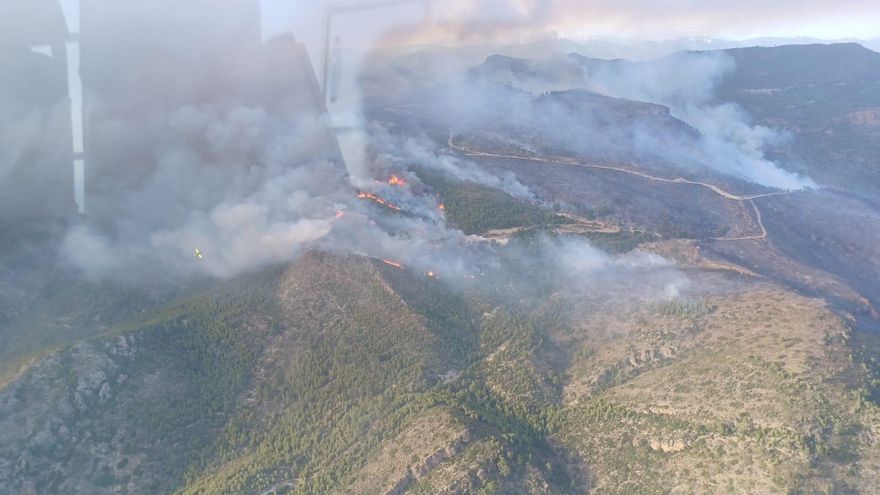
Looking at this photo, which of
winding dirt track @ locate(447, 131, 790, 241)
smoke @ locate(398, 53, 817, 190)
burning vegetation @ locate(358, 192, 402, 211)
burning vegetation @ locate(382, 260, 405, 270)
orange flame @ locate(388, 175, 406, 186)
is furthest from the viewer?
smoke @ locate(398, 53, 817, 190)

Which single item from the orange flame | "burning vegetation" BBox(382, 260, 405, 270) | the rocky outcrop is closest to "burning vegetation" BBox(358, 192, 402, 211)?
the orange flame

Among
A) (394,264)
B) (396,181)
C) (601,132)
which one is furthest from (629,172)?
(394,264)

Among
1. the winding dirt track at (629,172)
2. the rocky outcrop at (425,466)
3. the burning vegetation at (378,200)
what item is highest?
the winding dirt track at (629,172)

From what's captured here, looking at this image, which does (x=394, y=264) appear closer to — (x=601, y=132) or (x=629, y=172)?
(x=629, y=172)

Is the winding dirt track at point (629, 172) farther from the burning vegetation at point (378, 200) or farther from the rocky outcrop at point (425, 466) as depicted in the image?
the rocky outcrop at point (425, 466)

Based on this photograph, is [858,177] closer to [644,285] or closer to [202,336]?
[644,285]

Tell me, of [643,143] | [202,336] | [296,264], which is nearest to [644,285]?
[296,264]

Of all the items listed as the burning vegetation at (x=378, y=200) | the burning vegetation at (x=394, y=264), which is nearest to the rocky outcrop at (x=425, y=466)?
the burning vegetation at (x=394, y=264)

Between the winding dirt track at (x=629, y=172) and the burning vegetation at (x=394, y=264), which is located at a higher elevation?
the winding dirt track at (x=629, y=172)

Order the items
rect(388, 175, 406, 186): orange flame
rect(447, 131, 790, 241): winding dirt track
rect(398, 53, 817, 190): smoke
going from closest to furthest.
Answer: rect(388, 175, 406, 186): orange flame < rect(447, 131, 790, 241): winding dirt track < rect(398, 53, 817, 190): smoke

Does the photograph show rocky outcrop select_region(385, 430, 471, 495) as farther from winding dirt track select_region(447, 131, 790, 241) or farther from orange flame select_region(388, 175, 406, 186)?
winding dirt track select_region(447, 131, 790, 241)

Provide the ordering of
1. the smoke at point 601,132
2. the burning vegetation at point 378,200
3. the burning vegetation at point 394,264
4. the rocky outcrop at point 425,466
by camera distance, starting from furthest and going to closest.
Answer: the smoke at point 601,132
the burning vegetation at point 378,200
the burning vegetation at point 394,264
the rocky outcrop at point 425,466
